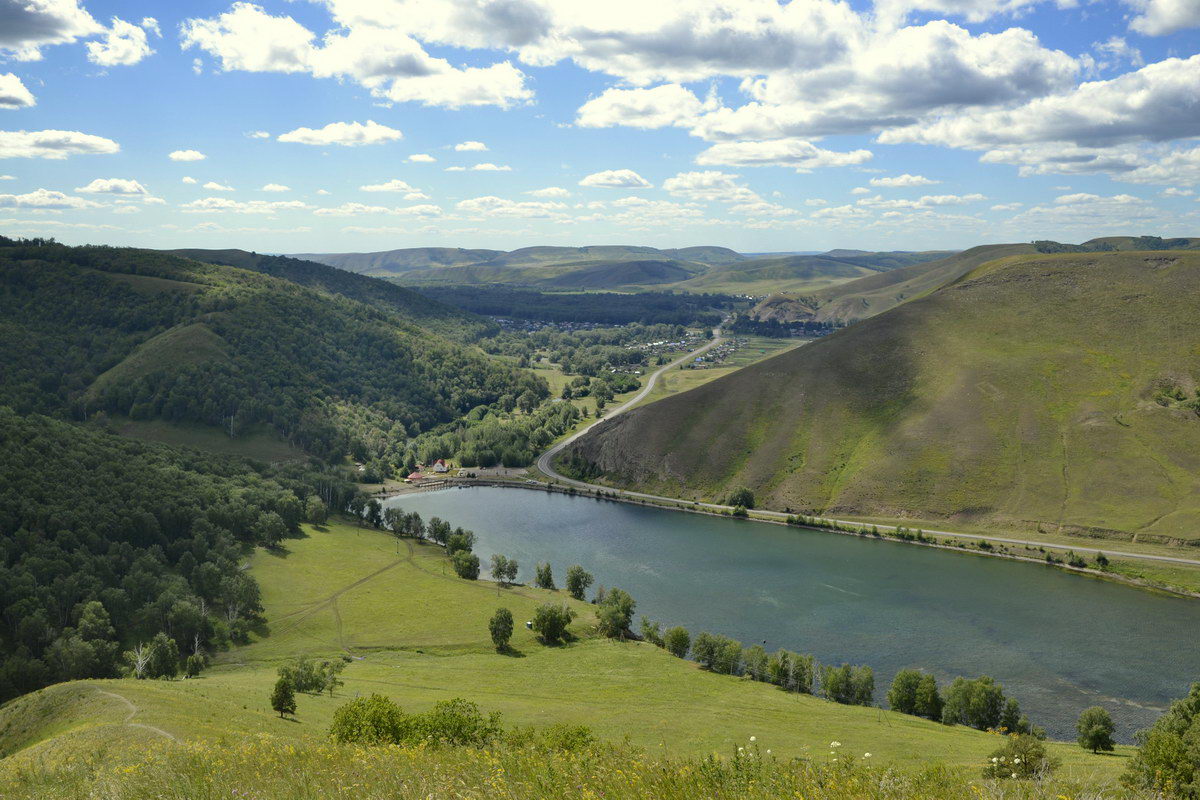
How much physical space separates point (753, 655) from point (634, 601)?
24.8 meters

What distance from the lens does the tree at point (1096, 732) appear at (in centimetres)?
5959

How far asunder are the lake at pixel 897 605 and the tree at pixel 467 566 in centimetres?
756

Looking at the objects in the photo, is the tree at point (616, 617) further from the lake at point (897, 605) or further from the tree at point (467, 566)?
the tree at point (467, 566)

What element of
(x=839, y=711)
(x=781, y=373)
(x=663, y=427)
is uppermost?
(x=781, y=373)

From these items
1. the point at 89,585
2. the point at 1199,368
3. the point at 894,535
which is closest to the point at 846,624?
the point at 894,535

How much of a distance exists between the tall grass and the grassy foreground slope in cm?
12529

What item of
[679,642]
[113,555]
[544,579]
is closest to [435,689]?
[679,642]

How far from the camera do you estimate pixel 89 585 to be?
287 feet

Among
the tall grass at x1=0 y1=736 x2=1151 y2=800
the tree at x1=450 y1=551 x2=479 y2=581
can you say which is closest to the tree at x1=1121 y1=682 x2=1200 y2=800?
the tall grass at x1=0 y1=736 x2=1151 y2=800

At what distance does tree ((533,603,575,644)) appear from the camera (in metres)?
92.6

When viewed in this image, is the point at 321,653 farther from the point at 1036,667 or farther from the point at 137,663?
the point at 1036,667

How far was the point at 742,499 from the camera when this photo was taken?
151 m

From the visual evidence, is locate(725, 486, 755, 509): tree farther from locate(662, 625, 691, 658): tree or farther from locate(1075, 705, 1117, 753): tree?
locate(1075, 705, 1117, 753): tree

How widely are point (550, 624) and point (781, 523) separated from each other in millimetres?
65402
